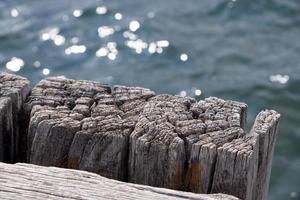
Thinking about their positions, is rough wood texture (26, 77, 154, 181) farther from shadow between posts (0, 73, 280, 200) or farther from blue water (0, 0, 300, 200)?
blue water (0, 0, 300, 200)

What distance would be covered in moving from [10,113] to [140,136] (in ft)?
1.07

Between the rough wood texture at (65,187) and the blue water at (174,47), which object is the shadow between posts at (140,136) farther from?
the blue water at (174,47)

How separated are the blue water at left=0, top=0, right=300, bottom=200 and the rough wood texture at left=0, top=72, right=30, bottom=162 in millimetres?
4045

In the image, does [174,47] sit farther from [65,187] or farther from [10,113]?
[65,187]

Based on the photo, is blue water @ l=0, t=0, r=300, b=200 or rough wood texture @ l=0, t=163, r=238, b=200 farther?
blue water @ l=0, t=0, r=300, b=200

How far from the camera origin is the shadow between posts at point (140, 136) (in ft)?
5.38

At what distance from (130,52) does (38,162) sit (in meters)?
5.05

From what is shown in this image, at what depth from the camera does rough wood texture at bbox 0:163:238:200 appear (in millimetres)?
1451

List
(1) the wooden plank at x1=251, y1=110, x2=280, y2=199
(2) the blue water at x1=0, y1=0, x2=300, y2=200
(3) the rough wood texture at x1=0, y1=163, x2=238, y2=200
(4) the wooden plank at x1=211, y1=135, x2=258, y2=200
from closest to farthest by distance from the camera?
(3) the rough wood texture at x1=0, y1=163, x2=238, y2=200 → (4) the wooden plank at x1=211, y1=135, x2=258, y2=200 → (1) the wooden plank at x1=251, y1=110, x2=280, y2=199 → (2) the blue water at x1=0, y1=0, x2=300, y2=200

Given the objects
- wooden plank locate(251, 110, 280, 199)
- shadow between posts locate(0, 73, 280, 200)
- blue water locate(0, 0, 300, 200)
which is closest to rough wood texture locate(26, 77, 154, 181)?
shadow between posts locate(0, 73, 280, 200)

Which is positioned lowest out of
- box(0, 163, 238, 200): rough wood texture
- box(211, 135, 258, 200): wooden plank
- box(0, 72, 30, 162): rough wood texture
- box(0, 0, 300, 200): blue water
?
box(0, 163, 238, 200): rough wood texture

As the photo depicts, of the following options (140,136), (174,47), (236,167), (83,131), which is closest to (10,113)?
(83,131)

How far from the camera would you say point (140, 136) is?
1.67m

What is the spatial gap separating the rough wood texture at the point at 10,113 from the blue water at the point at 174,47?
4045mm
